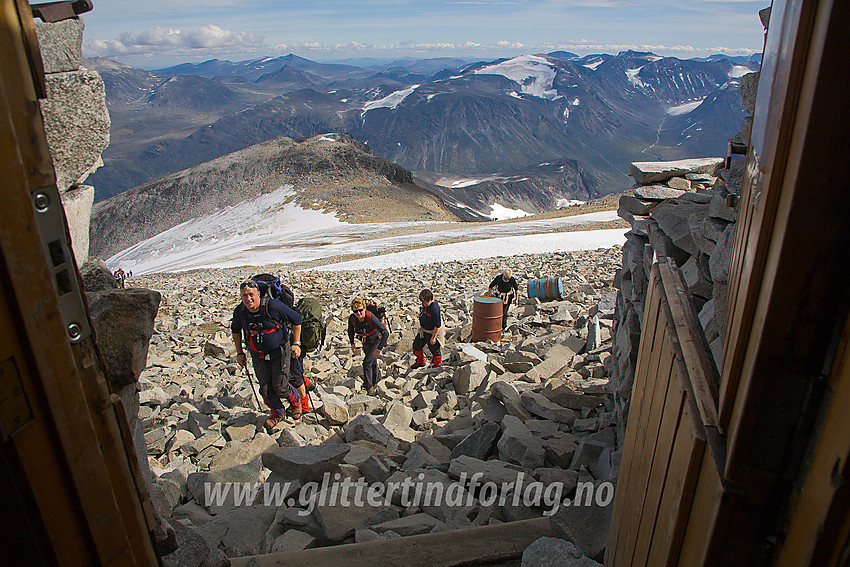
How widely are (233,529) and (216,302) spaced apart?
11.1 m

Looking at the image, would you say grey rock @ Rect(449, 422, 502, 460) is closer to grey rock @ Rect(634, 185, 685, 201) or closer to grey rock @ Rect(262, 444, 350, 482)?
grey rock @ Rect(262, 444, 350, 482)

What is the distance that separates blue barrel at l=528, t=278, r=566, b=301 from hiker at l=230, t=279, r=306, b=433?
6.20 m

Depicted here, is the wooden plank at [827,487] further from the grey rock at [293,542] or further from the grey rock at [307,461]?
the grey rock at [307,461]

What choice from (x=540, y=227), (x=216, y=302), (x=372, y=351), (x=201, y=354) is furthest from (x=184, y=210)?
(x=372, y=351)

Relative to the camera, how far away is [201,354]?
9641 mm

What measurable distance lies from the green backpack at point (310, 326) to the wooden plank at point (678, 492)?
17.8 feet

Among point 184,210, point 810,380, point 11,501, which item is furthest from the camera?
point 184,210

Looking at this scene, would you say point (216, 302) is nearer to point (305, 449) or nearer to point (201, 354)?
point (201, 354)

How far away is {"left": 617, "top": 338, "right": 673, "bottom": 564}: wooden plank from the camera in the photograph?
2.14 meters

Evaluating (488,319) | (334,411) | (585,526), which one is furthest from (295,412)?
(585,526)

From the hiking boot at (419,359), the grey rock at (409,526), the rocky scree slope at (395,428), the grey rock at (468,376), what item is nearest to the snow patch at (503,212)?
the rocky scree slope at (395,428)

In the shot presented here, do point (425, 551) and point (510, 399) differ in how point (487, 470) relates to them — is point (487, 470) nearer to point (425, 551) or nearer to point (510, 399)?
point (425, 551)

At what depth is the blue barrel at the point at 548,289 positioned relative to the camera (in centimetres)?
1079

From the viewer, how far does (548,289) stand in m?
10.9
